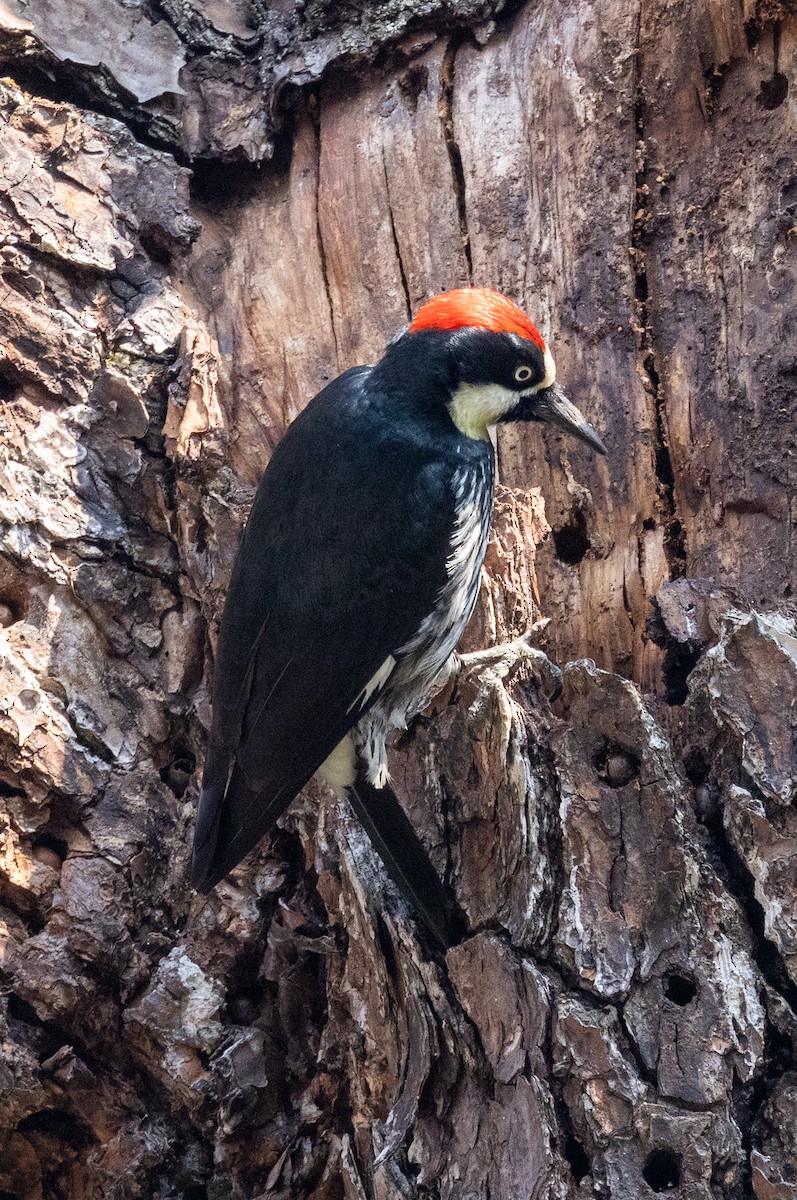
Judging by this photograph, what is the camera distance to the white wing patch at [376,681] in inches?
93.7

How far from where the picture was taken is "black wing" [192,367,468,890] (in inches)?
88.5

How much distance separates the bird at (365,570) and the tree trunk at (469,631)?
0.37ft

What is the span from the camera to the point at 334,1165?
6.81 ft

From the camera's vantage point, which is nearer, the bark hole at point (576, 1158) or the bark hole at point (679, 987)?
the bark hole at point (576, 1158)

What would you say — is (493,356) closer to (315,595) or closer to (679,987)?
(315,595)

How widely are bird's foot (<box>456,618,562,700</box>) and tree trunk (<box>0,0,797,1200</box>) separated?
3cm

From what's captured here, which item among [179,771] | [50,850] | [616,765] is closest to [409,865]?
[616,765]

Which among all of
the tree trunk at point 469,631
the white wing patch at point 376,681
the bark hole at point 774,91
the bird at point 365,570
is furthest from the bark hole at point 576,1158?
the bark hole at point 774,91

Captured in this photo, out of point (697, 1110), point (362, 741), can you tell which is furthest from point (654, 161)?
point (697, 1110)

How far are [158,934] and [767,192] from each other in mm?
2194

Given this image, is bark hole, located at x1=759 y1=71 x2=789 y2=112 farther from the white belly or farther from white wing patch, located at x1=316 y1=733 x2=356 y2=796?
white wing patch, located at x1=316 y1=733 x2=356 y2=796

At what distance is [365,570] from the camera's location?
2309 millimetres

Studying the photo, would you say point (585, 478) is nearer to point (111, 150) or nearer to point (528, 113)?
point (528, 113)

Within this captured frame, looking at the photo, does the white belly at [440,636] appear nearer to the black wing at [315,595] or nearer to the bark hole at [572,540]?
the black wing at [315,595]
